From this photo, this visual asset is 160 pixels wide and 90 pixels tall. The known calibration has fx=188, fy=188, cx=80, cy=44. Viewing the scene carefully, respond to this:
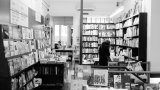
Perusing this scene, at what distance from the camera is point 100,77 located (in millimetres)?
2320

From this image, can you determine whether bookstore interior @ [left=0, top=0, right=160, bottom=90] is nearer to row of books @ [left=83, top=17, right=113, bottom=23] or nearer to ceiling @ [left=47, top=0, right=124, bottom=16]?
ceiling @ [left=47, top=0, right=124, bottom=16]

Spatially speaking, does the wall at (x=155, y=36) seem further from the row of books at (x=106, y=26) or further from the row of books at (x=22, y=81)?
the row of books at (x=106, y=26)

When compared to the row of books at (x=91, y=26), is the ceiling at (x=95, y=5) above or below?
above

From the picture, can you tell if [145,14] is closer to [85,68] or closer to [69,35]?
[85,68]

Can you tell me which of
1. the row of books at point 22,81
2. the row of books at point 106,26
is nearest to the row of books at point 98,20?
the row of books at point 106,26

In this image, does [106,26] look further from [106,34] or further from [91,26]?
[91,26]

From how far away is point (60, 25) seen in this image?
14695 millimetres

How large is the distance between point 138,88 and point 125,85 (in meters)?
0.16

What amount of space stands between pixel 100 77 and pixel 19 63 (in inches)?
93.4

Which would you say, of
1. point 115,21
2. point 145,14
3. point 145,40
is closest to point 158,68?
point 145,40

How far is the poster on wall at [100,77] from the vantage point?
2309 mm

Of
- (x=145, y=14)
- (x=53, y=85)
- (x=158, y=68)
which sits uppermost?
(x=145, y=14)

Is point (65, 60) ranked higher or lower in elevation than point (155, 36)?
lower

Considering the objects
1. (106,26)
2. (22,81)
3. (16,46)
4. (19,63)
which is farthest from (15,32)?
(106,26)
